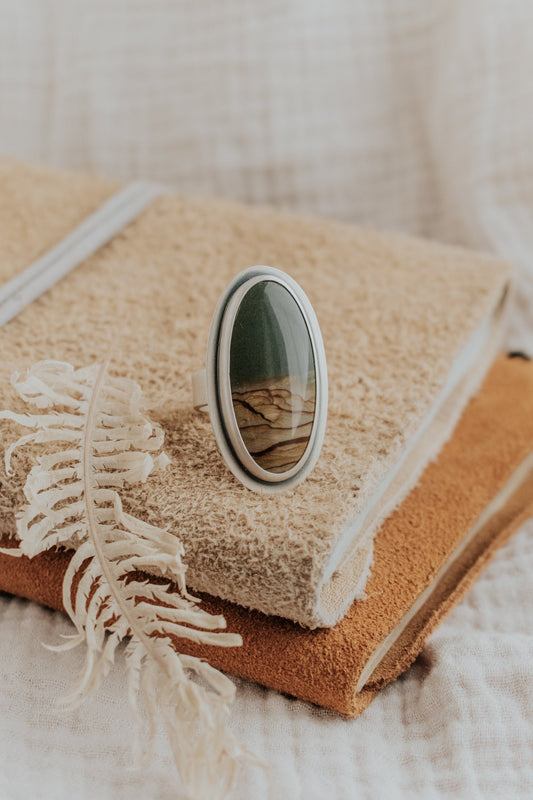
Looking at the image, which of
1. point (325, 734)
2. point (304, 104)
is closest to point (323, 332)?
point (325, 734)

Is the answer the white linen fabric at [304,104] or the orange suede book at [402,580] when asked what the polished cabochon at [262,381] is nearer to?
the orange suede book at [402,580]

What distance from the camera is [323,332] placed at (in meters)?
0.67

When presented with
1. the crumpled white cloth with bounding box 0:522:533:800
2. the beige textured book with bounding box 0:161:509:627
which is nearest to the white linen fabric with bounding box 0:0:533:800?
the beige textured book with bounding box 0:161:509:627

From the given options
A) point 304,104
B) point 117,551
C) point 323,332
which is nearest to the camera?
point 117,551

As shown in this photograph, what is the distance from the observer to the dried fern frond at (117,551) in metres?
0.44

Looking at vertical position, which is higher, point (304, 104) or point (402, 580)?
point (304, 104)

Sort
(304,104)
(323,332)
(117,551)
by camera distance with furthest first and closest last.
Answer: (304,104)
(323,332)
(117,551)

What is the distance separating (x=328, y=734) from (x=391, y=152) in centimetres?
74

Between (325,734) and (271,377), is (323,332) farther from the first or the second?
(325,734)

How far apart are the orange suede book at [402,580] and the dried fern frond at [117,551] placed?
0.04 m

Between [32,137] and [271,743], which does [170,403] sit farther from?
[32,137]

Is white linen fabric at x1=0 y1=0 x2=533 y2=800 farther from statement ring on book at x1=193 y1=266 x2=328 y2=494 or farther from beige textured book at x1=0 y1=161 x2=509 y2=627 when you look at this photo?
statement ring on book at x1=193 y1=266 x2=328 y2=494

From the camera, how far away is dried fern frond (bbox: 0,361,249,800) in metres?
0.44

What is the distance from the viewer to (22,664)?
549mm
